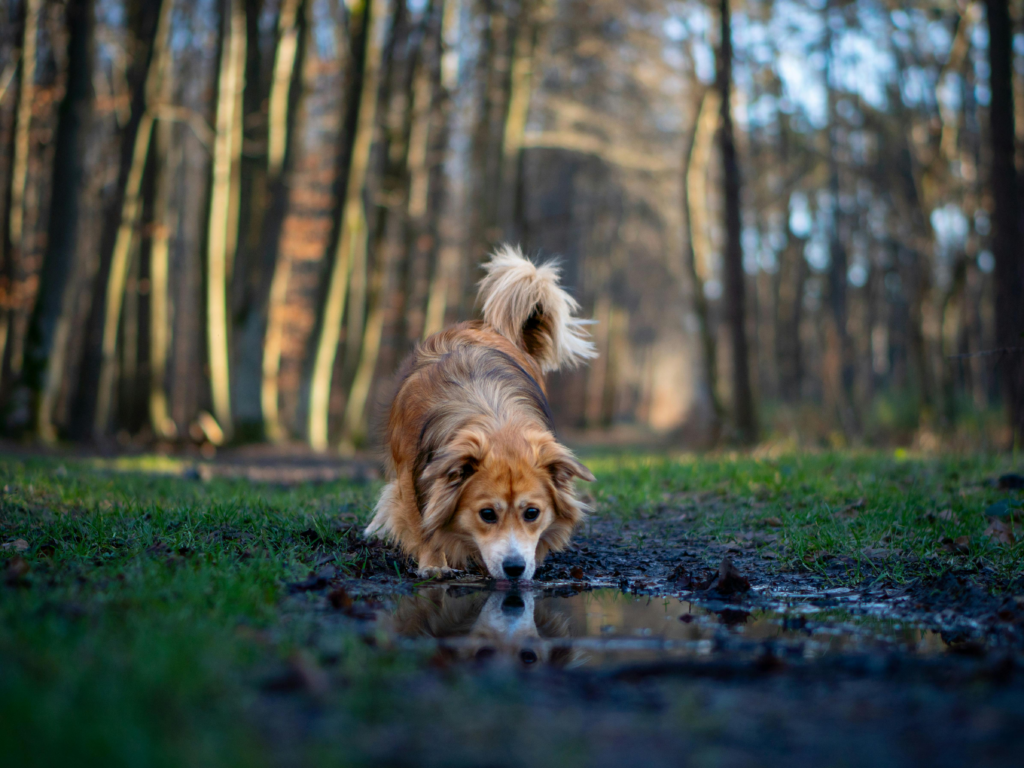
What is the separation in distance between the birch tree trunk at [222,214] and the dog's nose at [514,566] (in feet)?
31.6

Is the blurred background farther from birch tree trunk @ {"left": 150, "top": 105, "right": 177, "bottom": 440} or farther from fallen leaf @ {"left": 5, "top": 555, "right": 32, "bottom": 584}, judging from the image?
fallen leaf @ {"left": 5, "top": 555, "right": 32, "bottom": 584}

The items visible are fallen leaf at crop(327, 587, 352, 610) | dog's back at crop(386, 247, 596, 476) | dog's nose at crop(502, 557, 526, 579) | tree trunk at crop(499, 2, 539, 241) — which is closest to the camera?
fallen leaf at crop(327, 587, 352, 610)

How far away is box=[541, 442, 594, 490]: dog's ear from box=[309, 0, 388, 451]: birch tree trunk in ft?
33.9

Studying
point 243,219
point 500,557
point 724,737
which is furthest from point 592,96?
point 724,737

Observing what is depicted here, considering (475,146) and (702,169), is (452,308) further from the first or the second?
(702,169)

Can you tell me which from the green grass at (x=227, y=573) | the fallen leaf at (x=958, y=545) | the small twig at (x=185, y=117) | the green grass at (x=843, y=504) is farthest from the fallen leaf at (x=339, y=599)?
the small twig at (x=185, y=117)

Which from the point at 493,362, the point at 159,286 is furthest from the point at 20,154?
the point at 493,362

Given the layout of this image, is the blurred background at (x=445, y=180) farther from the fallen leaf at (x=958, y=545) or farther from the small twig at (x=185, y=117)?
the fallen leaf at (x=958, y=545)

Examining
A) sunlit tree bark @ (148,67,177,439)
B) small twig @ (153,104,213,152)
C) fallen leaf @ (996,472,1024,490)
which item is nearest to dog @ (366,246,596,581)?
fallen leaf @ (996,472,1024,490)

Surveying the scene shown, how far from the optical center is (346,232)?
1459cm

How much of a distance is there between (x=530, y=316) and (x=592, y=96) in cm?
1555

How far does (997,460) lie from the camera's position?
7812 mm

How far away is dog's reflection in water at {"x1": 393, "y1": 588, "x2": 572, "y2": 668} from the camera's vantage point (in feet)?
10.00

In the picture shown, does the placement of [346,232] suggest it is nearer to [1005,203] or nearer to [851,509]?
[1005,203]
